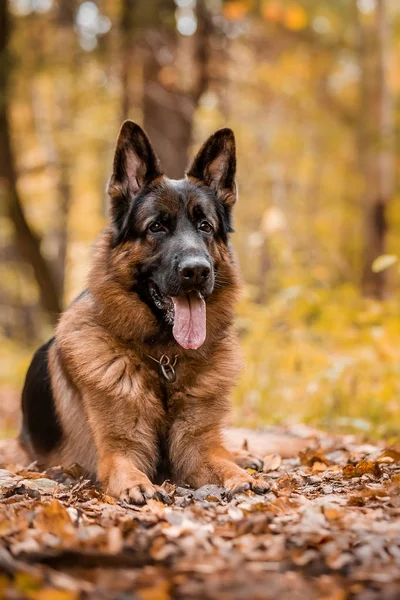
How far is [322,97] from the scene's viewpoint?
17797 millimetres

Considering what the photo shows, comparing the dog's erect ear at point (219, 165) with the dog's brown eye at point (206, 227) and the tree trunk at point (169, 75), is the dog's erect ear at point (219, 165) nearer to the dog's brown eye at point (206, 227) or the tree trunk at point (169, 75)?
the dog's brown eye at point (206, 227)

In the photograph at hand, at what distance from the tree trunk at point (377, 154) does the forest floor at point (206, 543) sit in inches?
368

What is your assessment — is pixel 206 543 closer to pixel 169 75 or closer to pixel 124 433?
pixel 124 433

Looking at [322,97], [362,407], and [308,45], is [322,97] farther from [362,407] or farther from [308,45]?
[362,407]

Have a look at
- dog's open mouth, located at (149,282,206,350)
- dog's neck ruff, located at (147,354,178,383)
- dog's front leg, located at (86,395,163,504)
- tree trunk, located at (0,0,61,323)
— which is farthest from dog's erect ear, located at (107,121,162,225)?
tree trunk, located at (0,0,61,323)

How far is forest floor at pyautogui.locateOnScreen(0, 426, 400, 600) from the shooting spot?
2.35 m

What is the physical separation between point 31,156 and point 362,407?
16.5m

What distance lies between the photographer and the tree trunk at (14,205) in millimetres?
10907

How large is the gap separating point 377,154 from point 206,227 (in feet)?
30.1

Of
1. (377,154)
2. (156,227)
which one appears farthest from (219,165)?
(377,154)

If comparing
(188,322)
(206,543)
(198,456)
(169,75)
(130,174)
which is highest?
(169,75)

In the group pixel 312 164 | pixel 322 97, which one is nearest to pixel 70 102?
pixel 322 97

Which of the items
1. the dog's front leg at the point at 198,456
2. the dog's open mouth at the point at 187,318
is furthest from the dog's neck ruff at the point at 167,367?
the dog's front leg at the point at 198,456

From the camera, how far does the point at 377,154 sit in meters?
13.1
